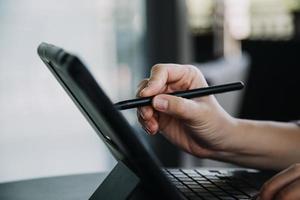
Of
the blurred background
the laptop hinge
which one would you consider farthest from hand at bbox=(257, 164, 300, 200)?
the blurred background

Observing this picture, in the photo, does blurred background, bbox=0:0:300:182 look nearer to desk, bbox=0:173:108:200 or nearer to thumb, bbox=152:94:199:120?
desk, bbox=0:173:108:200

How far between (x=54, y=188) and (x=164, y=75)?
241 millimetres

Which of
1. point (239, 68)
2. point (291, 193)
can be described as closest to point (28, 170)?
point (239, 68)

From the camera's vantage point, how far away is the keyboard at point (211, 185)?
76 centimetres

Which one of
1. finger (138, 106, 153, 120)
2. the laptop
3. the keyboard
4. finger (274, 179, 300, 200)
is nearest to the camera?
the laptop

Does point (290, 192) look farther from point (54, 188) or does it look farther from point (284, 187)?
point (54, 188)

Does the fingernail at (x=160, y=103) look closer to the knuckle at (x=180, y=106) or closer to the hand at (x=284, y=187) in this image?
the knuckle at (x=180, y=106)

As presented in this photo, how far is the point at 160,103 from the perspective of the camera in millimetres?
815

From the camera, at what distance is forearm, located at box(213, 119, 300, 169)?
1.00m

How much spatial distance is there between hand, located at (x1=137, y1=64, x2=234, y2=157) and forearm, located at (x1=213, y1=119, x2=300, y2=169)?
3cm

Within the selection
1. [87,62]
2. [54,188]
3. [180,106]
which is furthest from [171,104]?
[87,62]

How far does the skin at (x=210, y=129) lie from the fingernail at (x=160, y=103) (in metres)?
0.02

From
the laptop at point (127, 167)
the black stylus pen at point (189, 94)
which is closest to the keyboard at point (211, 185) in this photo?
the laptop at point (127, 167)

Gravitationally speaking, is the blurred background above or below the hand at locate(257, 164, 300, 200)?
below
